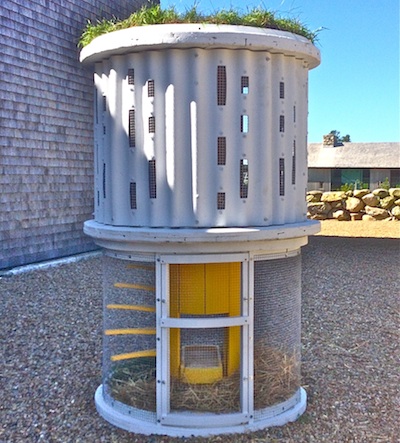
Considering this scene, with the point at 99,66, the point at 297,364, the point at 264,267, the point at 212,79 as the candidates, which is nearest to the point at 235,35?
the point at 212,79

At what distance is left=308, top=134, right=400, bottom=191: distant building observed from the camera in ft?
91.8

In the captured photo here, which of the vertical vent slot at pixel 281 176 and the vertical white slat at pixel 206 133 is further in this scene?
the vertical vent slot at pixel 281 176

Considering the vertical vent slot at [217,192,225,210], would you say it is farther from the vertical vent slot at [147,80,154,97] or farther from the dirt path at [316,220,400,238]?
the dirt path at [316,220,400,238]

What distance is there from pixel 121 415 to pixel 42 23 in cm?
811

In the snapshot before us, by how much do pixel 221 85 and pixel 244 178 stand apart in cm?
53

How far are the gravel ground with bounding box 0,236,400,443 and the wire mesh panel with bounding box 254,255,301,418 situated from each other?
236mm

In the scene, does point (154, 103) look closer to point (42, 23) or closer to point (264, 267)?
point (264, 267)

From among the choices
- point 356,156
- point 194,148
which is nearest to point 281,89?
point 194,148

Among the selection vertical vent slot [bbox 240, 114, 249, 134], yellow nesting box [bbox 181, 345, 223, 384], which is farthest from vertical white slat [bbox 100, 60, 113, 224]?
yellow nesting box [bbox 181, 345, 223, 384]

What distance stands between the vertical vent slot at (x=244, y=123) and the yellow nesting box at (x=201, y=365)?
1.30 meters

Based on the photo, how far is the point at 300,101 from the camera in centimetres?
347

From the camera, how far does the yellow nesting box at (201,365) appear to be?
3.39 meters

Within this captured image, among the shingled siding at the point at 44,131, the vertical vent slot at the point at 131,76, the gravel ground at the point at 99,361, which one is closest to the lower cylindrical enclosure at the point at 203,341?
the gravel ground at the point at 99,361

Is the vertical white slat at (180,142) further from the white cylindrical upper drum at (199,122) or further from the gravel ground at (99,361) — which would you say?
the gravel ground at (99,361)
